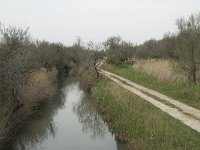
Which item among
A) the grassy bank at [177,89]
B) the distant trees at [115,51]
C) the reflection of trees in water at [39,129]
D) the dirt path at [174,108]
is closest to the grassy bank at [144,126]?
the dirt path at [174,108]

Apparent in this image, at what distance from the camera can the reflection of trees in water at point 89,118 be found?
18547mm

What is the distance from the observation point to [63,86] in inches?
1519

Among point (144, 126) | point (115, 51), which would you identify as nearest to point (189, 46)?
point (144, 126)

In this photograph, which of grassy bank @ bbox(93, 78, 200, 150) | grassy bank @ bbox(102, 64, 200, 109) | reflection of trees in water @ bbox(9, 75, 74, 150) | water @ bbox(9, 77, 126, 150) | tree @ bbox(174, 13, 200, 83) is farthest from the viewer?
tree @ bbox(174, 13, 200, 83)

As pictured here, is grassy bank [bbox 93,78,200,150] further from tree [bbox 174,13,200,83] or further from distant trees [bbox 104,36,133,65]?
distant trees [bbox 104,36,133,65]

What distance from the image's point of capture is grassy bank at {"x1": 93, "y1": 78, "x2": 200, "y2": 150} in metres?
12.0

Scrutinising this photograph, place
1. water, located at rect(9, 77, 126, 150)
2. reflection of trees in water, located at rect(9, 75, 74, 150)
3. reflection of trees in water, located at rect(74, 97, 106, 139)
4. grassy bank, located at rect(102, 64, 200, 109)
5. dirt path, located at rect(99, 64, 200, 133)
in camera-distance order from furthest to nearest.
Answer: reflection of trees in water, located at rect(74, 97, 106, 139)
grassy bank, located at rect(102, 64, 200, 109)
reflection of trees in water, located at rect(9, 75, 74, 150)
water, located at rect(9, 77, 126, 150)
dirt path, located at rect(99, 64, 200, 133)

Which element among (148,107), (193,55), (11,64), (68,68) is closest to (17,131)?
(11,64)

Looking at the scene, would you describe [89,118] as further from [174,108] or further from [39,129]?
[174,108]

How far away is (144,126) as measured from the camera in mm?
14023

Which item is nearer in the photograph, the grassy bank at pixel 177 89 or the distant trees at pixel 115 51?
the grassy bank at pixel 177 89

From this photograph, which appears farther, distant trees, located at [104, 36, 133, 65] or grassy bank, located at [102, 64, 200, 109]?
distant trees, located at [104, 36, 133, 65]

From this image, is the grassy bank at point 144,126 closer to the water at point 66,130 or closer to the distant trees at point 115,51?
the water at point 66,130

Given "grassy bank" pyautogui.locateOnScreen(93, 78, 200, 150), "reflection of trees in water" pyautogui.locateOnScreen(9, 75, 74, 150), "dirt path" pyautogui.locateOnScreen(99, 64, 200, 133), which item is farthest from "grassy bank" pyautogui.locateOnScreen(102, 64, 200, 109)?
"reflection of trees in water" pyautogui.locateOnScreen(9, 75, 74, 150)
